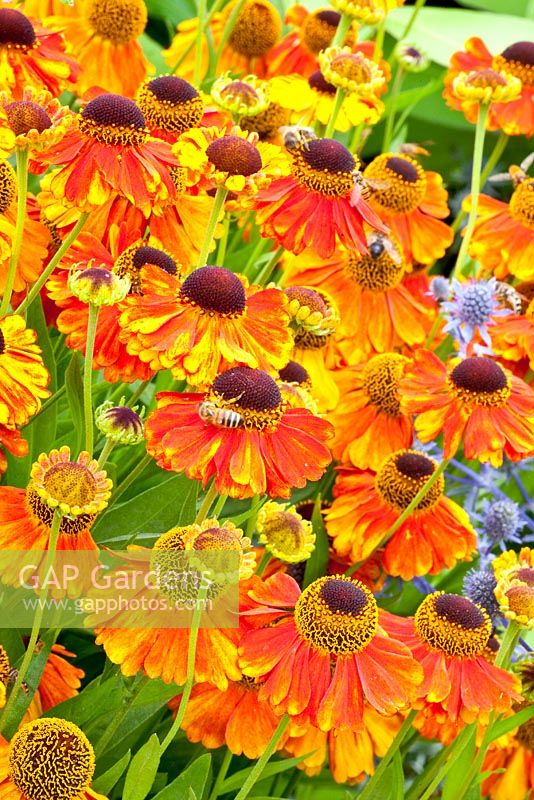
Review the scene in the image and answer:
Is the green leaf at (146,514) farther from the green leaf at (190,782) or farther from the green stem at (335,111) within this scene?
the green stem at (335,111)

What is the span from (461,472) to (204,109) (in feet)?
1.81

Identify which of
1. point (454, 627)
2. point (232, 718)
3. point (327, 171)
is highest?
point (327, 171)

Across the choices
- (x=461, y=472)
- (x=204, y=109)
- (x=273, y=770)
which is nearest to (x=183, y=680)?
(x=273, y=770)

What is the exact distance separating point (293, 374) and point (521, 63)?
617 mm

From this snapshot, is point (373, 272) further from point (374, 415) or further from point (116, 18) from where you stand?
point (116, 18)

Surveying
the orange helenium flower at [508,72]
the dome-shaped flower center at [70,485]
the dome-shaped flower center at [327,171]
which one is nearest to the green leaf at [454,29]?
the orange helenium flower at [508,72]

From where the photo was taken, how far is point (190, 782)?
32.0 inches

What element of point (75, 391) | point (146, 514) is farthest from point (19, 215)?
point (146, 514)

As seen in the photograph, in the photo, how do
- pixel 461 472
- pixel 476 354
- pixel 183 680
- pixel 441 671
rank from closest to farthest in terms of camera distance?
pixel 183 680 → pixel 441 671 → pixel 476 354 → pixel 461 472

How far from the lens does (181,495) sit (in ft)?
3.07

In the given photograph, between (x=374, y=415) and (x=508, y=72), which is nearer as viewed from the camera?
(x=374, y=415)

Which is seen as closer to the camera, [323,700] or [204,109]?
[323,700]

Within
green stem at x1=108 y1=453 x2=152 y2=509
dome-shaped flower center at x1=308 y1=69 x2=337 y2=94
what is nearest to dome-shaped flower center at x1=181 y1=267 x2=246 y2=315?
green stem at x1=108 y1=453 x2=152 y2=509

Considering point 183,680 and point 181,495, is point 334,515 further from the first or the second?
point 183,680
